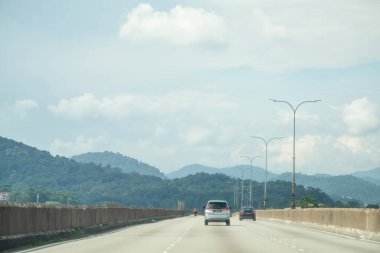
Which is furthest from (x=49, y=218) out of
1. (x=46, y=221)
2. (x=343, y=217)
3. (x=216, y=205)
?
(x=216, y=205)

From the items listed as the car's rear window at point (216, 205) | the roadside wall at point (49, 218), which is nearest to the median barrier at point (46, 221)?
the roadside wall at point (49, 218)

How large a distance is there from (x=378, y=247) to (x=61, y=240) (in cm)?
1415

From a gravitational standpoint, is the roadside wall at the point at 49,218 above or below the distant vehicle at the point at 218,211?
above

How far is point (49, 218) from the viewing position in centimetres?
3506

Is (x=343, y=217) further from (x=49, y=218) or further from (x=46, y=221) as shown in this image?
(x=46, y=221)

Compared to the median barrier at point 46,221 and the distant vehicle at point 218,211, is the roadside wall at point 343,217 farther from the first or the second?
the median barrier at point 46,221

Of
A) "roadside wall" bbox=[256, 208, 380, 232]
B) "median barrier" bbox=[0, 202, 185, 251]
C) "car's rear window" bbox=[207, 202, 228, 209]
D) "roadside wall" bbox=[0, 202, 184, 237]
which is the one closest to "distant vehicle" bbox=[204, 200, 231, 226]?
"car's rear window" bbox=[207, 202, 228, 209]

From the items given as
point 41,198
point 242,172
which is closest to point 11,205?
point 242,172

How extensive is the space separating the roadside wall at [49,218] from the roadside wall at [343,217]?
1409 centimetres

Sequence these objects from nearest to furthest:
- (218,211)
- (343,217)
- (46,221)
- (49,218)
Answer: (46,221), (49,218), (343,217), (218,211)

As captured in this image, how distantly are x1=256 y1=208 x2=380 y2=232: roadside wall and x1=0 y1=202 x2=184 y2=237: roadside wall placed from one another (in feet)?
46.2

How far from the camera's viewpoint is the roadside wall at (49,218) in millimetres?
28266

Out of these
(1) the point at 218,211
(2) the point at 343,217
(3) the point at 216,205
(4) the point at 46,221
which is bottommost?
(1) the point at 218,211

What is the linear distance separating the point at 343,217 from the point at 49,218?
17.7 meters
